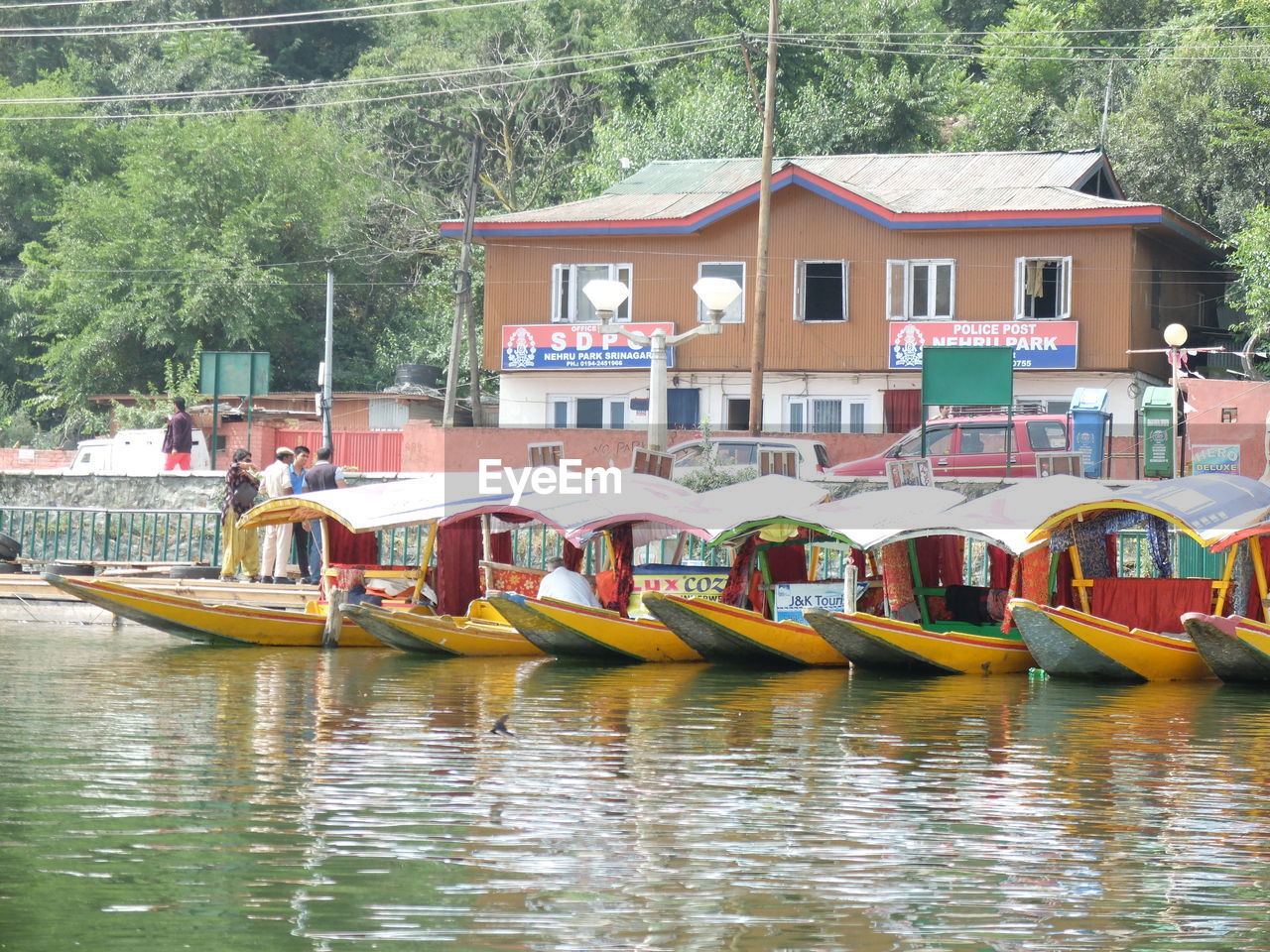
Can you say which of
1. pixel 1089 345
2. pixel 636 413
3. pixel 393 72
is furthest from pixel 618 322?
pixel 393 72

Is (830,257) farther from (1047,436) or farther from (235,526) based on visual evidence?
(235,526)

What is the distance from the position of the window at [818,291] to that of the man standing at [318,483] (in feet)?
54.1

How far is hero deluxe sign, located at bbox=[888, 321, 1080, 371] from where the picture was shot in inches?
1535

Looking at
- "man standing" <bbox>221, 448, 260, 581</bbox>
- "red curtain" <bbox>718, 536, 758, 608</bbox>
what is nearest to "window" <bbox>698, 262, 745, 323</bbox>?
"man standing" <bbox>221, 448, 260, 581</bbox>

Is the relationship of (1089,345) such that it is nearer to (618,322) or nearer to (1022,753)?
(618,322)

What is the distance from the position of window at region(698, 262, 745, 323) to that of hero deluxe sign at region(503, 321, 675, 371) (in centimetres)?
121

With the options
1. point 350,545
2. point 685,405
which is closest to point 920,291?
point 685,405

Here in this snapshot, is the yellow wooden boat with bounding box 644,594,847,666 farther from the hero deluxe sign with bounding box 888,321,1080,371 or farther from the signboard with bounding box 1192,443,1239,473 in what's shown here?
the hero deluxe sign with bounding box 888,321,1080,371

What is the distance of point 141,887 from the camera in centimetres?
928

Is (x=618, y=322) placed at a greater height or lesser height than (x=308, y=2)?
lesser

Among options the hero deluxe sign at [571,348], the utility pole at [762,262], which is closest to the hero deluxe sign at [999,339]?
the hero deluxe sign at [571,348]

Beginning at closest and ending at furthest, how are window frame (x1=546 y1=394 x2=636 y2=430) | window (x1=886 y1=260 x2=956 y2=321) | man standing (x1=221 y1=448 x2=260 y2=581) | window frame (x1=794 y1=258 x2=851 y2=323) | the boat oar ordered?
the boat oar
man standing (x1=221 y1=448 x2=260 y2=581)
window (x1=886 y1=260 x2=956 y2=321)
window frame (x1=794 y1=258 x2=851 y2=323)
window frame (x1=546 y1=394 x2=636 y2=430)

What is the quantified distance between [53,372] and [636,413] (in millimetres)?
20643

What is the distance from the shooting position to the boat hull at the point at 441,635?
22.8 m
